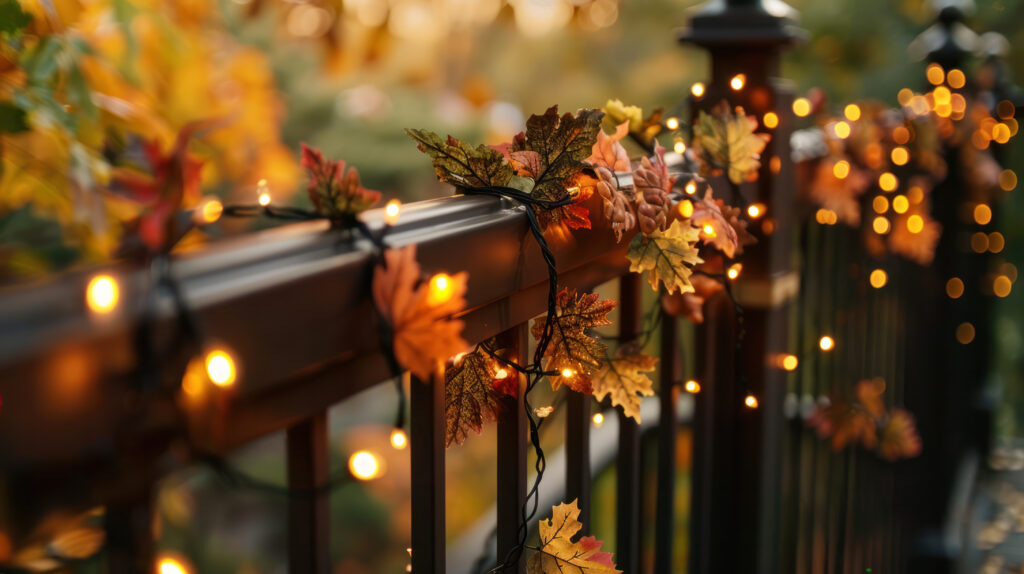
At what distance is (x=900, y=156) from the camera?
2.27m

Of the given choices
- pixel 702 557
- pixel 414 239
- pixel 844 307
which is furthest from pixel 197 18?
pixel 414 239

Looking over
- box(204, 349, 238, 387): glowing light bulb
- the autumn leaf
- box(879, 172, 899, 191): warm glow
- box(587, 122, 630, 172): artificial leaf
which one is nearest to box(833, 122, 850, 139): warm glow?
box(879, 172, 899, 191): warm glow

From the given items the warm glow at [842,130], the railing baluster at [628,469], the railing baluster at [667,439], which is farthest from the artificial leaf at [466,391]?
the warm glow at [842,130]

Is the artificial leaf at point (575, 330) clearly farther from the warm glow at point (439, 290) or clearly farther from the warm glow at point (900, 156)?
the warm glow at point (900, 156)

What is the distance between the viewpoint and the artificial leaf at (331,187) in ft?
1.98

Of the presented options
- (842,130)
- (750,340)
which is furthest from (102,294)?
(842,130)

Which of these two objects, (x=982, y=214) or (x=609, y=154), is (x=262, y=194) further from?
(x=982, y=214)

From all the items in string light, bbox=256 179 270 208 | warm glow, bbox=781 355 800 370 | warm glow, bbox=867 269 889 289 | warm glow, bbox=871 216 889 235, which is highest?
warm glow, bbox=871 216 889 235

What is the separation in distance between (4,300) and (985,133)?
11.5ft

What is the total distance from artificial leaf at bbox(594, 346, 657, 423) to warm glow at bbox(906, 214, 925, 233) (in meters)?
1.60

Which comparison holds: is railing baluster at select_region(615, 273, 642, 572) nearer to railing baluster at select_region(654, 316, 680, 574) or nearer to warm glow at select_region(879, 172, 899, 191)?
railing baluster at select_region(654, 316, 680, 574)

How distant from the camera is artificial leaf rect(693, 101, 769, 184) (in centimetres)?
120

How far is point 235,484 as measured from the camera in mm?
455

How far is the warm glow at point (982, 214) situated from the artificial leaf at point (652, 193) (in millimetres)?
2695
